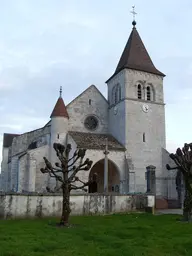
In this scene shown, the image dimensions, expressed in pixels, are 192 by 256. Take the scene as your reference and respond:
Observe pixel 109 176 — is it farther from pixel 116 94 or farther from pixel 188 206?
pixel 188 206

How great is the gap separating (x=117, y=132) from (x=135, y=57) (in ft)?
26.9

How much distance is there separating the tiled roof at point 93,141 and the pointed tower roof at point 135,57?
285 inches

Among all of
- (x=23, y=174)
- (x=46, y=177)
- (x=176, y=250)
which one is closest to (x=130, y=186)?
(x=46, y=177)

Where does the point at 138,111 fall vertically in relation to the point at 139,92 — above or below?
below

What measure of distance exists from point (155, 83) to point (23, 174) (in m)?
15.6

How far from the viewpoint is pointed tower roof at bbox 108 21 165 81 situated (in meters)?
31.6

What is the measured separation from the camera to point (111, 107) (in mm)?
32500

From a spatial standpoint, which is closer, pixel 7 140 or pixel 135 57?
pixel 135 57

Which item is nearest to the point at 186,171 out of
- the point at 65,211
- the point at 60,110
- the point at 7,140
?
the point at 65,211

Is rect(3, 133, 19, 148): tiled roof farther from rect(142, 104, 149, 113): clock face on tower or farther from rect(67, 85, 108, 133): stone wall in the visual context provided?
rect(142, 104, 149, 113): clock face on tower

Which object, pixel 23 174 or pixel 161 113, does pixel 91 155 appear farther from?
pixel 161 113

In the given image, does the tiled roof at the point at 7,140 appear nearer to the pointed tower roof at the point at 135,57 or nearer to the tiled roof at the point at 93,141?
the tiled roof at the point at 93,141

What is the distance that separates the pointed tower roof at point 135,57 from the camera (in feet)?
104

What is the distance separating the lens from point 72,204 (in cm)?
1575
